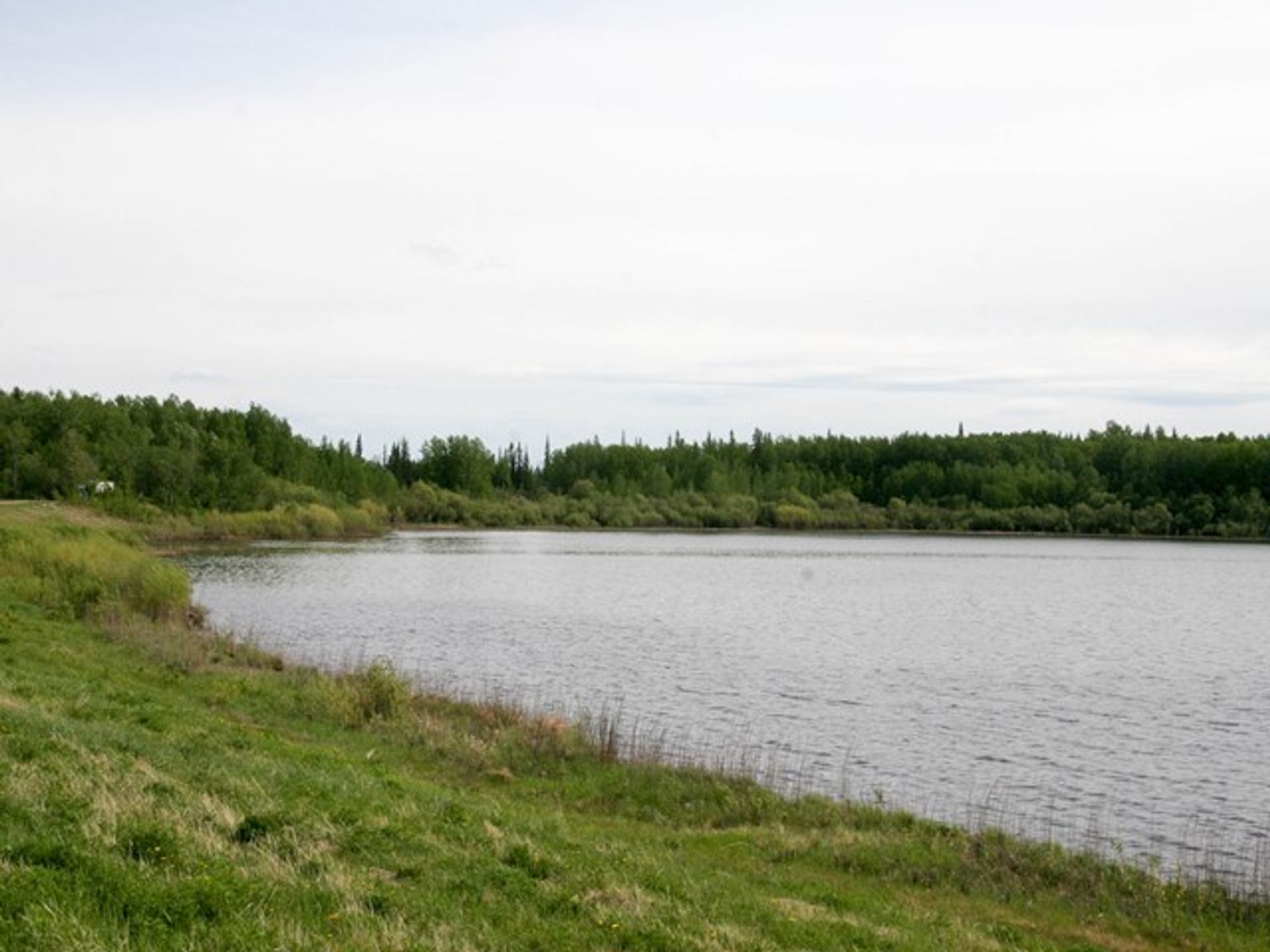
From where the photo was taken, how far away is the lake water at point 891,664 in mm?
24672

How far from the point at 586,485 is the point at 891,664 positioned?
517 feet

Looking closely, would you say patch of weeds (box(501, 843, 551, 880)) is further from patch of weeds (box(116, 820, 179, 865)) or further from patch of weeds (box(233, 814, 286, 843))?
patch of weeds (box(116, 820, 179, 865))

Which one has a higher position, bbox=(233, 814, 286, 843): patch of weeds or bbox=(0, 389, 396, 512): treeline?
bbox=(0, 389, 396, 512): treeline

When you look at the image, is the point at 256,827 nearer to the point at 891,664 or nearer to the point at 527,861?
the point at 527,861

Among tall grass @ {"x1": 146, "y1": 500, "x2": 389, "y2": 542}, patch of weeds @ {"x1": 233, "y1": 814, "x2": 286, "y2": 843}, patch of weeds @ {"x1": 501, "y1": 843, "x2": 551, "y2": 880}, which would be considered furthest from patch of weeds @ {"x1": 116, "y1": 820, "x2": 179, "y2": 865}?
tall grass @ {"x1": 146, "y1": 500, "x2": 389, "y2": 542}

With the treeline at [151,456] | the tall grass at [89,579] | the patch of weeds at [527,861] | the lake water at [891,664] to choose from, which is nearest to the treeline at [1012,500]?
the treeline at [151,456]

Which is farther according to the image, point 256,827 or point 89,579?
point 89,579

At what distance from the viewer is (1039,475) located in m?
184

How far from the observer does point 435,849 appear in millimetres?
12531

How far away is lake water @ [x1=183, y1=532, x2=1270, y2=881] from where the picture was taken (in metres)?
24.7

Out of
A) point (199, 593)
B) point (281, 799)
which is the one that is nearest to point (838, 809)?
point (281, 799)

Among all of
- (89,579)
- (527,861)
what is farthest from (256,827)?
(89,579)

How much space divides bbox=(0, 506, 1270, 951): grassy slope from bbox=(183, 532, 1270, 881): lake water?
11.9 feet

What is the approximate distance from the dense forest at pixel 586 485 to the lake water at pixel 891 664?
33.7 m
